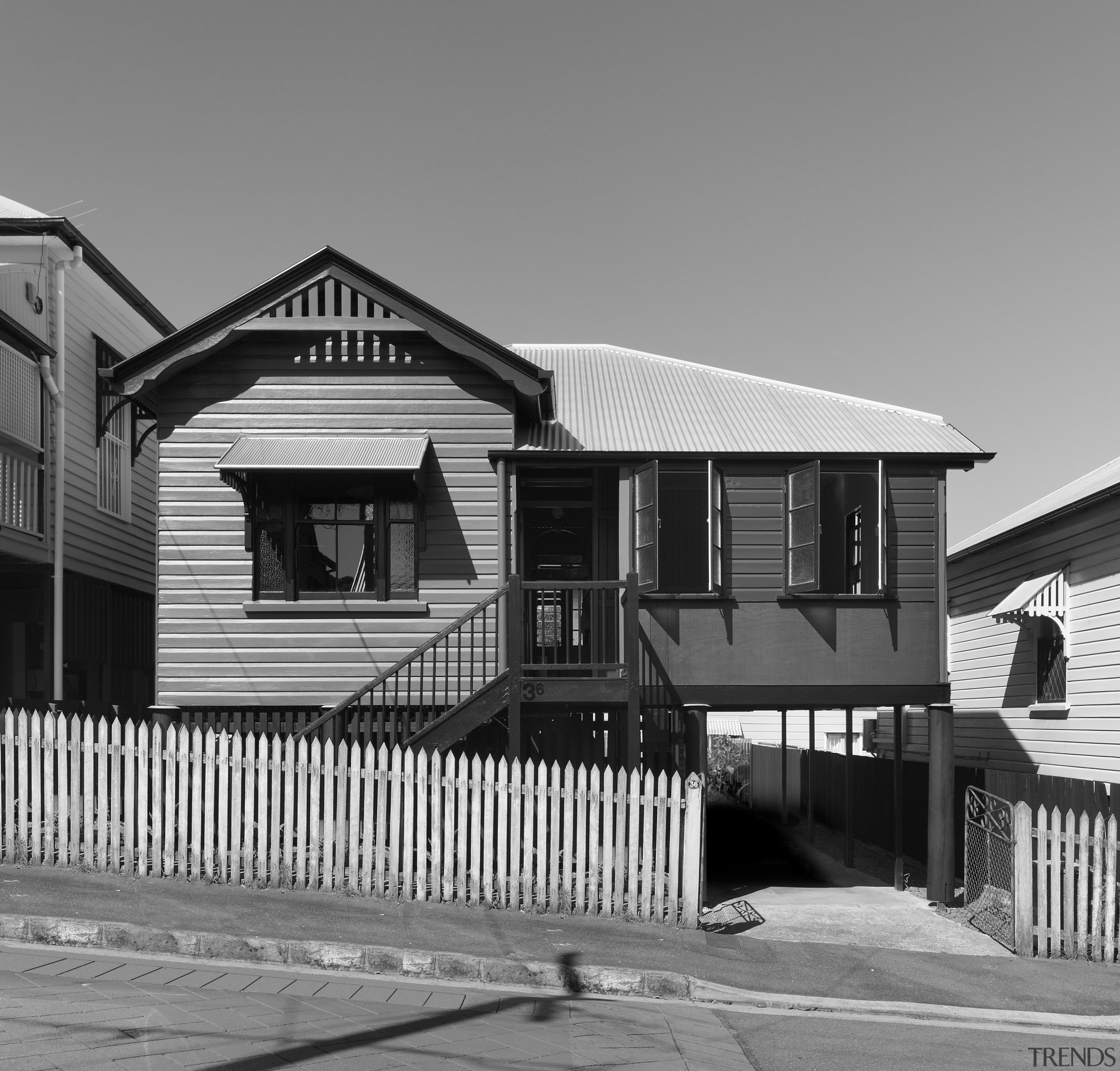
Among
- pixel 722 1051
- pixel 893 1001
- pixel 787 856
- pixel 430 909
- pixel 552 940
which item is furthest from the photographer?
pixel 787 856

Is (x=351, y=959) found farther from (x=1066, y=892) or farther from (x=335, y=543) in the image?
(x=335, y=543)

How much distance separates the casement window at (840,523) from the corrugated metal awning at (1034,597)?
2.72m

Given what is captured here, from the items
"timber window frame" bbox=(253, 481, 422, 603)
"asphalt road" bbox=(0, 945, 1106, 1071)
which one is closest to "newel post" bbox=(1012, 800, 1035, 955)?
"asphalt road" bbox=(0, 945, 1106, 1071)

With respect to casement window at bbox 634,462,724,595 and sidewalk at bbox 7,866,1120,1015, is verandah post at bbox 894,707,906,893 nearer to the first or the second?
casement window at bbox 634,462,724,595

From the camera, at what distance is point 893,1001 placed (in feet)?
32.3

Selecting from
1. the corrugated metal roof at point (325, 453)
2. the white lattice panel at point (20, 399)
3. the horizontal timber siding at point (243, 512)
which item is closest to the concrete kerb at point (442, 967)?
the horizontal timber siding at point (243, 512)

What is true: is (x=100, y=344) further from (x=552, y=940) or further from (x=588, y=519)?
(x=552, y=940)

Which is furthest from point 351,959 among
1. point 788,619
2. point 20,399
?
point 20,399

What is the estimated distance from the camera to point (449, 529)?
15.4 m

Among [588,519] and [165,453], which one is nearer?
[165,453]

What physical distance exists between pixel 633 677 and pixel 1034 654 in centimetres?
772

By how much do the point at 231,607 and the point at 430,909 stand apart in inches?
198

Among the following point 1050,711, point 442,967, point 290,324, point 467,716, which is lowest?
point 442,967

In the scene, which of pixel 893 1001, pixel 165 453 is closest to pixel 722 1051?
pixel 893 1001
